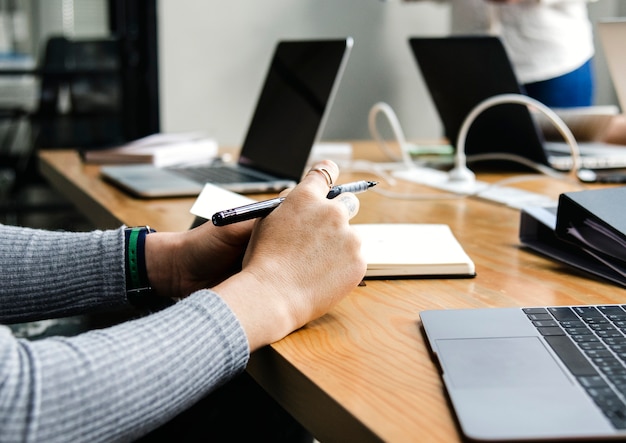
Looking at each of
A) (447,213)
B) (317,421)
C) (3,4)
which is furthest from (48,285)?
(3,4)

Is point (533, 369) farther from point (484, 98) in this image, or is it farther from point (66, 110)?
point (66, 110)

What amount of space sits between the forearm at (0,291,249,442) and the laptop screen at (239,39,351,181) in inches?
27.6

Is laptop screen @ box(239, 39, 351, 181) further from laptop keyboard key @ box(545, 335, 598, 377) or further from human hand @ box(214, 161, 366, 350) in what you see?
laptop keyboard key @ box(545, 335, 598, 377)

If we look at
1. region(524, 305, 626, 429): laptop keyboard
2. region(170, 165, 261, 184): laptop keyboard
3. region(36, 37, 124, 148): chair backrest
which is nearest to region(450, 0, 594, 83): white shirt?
region(170, 165, 261, 184): laptop keyboard

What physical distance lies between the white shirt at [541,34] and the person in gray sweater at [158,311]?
52.2 inches

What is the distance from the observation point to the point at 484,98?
154 cm

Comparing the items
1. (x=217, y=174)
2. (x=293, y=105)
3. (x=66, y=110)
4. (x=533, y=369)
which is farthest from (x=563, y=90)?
(x=66, y=110)

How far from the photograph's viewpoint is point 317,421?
0.57 metres

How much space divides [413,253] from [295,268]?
8.2 inches

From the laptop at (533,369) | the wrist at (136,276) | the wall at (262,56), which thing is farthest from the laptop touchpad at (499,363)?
the wall at (262,56)

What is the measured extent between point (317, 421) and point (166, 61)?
8.65 feet

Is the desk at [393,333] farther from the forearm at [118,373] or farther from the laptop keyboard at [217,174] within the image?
the laptop keyboard at [217,174]

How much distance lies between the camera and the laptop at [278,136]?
1.30 metres

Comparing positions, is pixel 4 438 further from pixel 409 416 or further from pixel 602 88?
pixel 602 88
